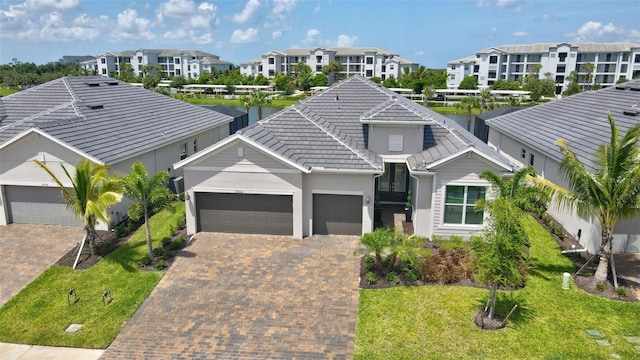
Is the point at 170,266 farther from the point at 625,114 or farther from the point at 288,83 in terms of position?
the point at 288,83

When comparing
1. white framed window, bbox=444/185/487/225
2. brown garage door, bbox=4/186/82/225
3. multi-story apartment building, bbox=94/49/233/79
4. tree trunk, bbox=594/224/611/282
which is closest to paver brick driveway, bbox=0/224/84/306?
brown garage door, bbox=4/186/82/225

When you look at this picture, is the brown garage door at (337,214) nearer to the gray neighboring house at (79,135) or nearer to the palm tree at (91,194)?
the palm tree at (91,194)

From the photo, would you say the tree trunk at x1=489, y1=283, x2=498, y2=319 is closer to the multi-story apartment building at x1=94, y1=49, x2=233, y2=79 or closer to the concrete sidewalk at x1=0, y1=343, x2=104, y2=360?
the concrete sidewalk at x1=0, y1=343, x2=104, y2=360

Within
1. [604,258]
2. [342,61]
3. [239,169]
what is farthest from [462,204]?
[342,61]

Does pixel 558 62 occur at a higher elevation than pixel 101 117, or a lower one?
higher

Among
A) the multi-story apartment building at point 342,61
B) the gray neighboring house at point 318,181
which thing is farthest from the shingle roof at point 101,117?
the multi-story apartment building at point 342,61

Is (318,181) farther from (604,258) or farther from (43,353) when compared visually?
(43,353)
